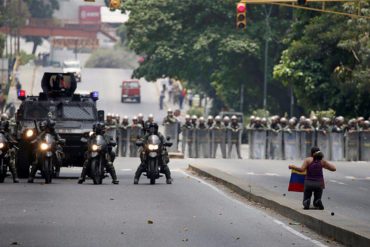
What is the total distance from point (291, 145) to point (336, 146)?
1.78 meters

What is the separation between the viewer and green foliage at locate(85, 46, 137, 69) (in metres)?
187

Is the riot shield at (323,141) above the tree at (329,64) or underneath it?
underneath

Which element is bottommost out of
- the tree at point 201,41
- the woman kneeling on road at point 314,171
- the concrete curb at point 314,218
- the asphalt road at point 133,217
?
the asphalt road at point 133,217

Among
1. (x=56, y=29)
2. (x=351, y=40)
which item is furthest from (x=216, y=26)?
(x=56, y=29)

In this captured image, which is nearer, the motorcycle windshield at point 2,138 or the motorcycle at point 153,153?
the motorcycle windshield at point 2,138

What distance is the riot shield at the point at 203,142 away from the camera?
57.0 m

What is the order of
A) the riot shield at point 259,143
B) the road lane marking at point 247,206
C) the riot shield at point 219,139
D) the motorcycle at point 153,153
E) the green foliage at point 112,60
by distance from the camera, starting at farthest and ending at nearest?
the green foliage at point 112,60, the riot shield at point 219,139, the riot shield at point 259,143, the motorcycle at point 153,153, the road lane marking at point 247,206

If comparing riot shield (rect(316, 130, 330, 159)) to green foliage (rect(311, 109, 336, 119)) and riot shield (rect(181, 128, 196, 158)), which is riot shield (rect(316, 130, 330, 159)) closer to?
riot shield (rect(181, 128, 196, 158))

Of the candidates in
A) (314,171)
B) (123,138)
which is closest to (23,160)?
(314,171)

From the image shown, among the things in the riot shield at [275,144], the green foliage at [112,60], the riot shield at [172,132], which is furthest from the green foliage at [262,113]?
the green foliage at [112,60]

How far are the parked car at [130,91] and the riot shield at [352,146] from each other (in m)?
69.2

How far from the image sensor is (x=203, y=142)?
57125mm

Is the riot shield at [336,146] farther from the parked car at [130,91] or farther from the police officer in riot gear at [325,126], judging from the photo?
the parked car at [130,91]

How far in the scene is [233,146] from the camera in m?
57.5
